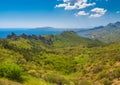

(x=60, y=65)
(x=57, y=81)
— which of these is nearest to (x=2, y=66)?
(x=57, y=81)

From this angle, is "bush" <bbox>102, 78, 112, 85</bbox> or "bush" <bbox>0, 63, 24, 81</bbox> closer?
"bush" <bbox>0, 63, 24, 81</bbox>

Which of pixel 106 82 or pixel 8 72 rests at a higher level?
pixel 8 72

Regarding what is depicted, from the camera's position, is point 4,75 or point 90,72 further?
point 90,72

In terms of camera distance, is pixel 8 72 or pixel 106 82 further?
pixel 106 82

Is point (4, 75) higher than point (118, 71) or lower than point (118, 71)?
higher

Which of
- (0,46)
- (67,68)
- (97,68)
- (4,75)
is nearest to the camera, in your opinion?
(4,75)

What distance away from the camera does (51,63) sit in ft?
639

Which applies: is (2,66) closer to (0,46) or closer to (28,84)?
(28,84)

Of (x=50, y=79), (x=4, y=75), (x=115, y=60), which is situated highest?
(x=4, y=75)

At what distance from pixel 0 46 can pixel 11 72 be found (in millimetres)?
142795

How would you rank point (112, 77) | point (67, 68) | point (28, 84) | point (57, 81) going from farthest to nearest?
point (67, 68) → point (112, 77) → point (57, 81) → point (28, 84)

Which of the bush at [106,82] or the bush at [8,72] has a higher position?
the bush at [8,72]

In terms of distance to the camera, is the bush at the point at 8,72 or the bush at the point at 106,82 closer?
the bush at the point at 8,72

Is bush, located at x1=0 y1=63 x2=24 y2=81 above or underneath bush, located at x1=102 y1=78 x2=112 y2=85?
above
